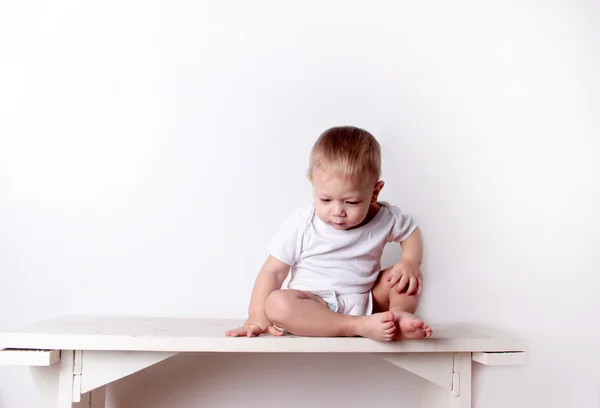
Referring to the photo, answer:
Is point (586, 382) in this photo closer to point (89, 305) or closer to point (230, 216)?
point (230, 216)

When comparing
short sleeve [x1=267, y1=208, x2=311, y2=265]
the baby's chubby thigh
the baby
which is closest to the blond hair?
the baby

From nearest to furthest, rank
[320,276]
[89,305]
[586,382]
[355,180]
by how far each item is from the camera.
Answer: [355,180], [320,276], [89,305], [586,382]

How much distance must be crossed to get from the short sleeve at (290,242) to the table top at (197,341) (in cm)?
17

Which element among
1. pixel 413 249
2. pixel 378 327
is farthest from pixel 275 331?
pixel 413 249

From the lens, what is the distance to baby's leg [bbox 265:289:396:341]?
107 centimetres

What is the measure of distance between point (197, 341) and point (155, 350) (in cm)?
7

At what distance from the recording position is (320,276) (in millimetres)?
1218

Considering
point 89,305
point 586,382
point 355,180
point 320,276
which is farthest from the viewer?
point 586,382

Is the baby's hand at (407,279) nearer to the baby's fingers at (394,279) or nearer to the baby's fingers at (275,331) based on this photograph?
the baby's fingers at (394,279)

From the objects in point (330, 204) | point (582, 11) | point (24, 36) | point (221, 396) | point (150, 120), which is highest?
point (582, 11)

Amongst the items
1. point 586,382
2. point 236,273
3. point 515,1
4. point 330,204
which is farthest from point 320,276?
point 515,1

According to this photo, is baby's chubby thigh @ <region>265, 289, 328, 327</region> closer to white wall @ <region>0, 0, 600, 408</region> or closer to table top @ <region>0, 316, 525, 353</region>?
table top @ <region>0, 316, 525, 353</region>

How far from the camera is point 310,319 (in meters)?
1.08

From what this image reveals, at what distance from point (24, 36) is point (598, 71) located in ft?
4.33
